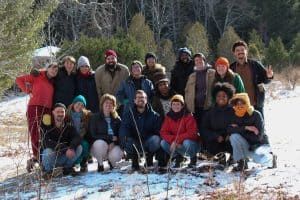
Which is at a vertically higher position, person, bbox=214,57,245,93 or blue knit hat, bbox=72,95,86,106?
person, bbox=214,57,245,93

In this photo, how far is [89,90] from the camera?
28.2 ft

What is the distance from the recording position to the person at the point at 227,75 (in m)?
7.70

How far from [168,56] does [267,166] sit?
79.7 feet

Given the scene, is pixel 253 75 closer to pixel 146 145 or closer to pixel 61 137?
pixel 146 145

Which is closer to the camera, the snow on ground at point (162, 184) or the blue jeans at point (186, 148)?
the snow on ground at point (162, 184)

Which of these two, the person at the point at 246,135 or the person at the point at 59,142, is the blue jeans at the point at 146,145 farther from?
the person at the point at 246,135

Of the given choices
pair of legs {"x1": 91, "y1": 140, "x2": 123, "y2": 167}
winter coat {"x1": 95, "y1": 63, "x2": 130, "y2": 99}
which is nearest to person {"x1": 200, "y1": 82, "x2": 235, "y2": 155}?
pair of legs {"x1": 91, "y1": 140, "x2": 123, "y2": 167}

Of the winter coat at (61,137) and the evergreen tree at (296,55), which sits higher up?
the evergreen tree at (296,55)

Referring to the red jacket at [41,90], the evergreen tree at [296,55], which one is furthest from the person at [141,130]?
the evergreen tree at [296,55]

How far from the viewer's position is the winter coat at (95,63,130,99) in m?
8.62

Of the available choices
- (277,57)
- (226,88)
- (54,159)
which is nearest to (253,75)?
(226,88)

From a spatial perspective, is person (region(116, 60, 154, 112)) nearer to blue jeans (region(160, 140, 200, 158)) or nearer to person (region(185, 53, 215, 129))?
person (region(185, 53, 215, 129))

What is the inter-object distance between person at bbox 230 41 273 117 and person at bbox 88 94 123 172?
1899 millimetres

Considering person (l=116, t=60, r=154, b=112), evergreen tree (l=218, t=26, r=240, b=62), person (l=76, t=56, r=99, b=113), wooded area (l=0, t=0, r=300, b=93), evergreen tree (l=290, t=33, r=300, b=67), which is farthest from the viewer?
evergreen tree (l=218, t=26, r=240, b=62)
